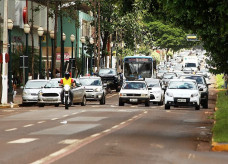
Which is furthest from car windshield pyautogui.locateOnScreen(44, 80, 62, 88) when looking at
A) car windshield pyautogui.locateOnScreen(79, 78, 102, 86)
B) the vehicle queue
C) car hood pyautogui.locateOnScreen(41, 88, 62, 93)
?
car windshield pyautogui.locateOnScreen(79, 78, 102, 86)

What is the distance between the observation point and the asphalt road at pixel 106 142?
47.7 ft

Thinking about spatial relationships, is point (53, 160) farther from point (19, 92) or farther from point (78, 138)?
point (19, 92)

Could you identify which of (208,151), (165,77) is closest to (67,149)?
(208,151)

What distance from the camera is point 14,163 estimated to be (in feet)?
44.1

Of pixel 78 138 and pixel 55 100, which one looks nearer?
pixel 78 138

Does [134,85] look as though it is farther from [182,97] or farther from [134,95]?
[182,97]

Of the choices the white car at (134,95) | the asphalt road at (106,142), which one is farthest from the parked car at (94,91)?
the asphalt road at (106,142)

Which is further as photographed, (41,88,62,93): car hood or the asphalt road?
(41,88,62,93): car hood

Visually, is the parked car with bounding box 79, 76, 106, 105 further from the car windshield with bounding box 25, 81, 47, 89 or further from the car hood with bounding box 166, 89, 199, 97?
the car hood with bounding box 166, 89, 199, 97

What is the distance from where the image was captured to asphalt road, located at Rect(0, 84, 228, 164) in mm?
14543

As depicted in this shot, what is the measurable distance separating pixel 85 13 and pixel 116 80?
113 feet

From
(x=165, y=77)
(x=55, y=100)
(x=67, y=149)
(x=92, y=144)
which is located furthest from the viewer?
(x=165, y=77)

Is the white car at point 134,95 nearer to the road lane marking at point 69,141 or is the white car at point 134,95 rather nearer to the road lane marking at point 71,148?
the road lane marking at point 71,148

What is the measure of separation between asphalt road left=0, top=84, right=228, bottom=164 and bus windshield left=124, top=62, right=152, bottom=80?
3844 centimetres
